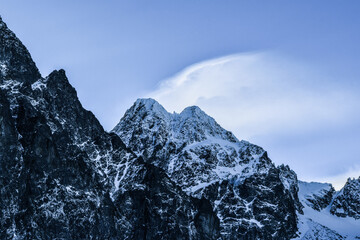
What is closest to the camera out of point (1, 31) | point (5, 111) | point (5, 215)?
point (5, 215)

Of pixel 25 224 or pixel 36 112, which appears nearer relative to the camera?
pixel 25 224

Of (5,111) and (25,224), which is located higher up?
(5,111)

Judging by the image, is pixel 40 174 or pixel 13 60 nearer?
pixel 40 174

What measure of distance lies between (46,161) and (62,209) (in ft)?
44.0

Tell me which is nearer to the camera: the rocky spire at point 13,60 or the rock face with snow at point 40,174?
the rock face with snow at point 40,174

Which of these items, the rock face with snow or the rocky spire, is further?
the rocky spire

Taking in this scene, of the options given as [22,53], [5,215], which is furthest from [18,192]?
[22,53]

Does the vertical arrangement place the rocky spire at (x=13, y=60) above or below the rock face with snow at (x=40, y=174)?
above

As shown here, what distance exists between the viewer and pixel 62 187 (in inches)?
6865

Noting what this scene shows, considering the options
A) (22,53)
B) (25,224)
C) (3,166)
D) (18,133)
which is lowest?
(25,224)

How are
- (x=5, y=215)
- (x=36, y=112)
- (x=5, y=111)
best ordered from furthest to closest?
(x=36, y=112), (x=5, y=111), (x=5, y=215)

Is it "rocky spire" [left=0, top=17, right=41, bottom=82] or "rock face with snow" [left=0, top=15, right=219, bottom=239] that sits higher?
"rocky spire" [left=0, top=17, right=41, bottom=82]

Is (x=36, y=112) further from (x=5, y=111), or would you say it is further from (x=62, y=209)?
(x=62, y=209)

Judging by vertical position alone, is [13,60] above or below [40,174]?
above
